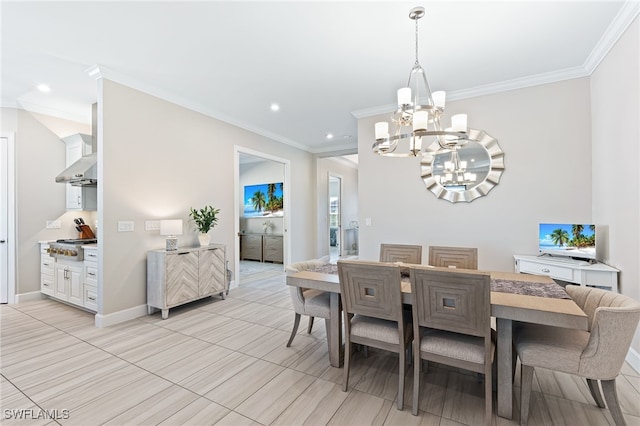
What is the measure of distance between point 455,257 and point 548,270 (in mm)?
1025

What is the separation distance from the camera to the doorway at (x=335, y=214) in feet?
27.9

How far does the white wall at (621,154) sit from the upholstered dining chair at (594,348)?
0.97m

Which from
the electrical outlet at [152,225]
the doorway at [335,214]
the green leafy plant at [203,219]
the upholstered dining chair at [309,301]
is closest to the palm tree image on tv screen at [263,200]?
the doorway at [335,214]

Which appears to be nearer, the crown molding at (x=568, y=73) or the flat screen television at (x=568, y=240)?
the crown molding at (x=568, y=73)

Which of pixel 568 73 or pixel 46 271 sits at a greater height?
pixel 568 73

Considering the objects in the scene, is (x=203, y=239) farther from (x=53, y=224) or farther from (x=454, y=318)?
(x=454, y=318)

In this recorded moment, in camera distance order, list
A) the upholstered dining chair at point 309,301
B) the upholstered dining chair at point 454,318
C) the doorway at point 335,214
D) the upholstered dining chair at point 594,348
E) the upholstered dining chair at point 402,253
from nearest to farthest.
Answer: the upholstered dining chair at point 594,348, the upholstered dining chair at point 454,318, the upholstered dining chair at point 309,301, the upholstered dining chair at point 402,253, the doorway at point 335,214

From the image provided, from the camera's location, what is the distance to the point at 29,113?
4152 mm

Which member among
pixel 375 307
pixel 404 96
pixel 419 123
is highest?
pixel 404 96

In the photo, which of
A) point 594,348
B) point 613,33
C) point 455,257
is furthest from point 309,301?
point 613,33

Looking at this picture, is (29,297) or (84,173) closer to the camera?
(84,173)

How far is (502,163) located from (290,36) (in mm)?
2904

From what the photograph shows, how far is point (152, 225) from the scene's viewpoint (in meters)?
3.69

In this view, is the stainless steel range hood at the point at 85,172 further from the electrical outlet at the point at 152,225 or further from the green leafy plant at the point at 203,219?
the green leafy plant at the point at 203,219
